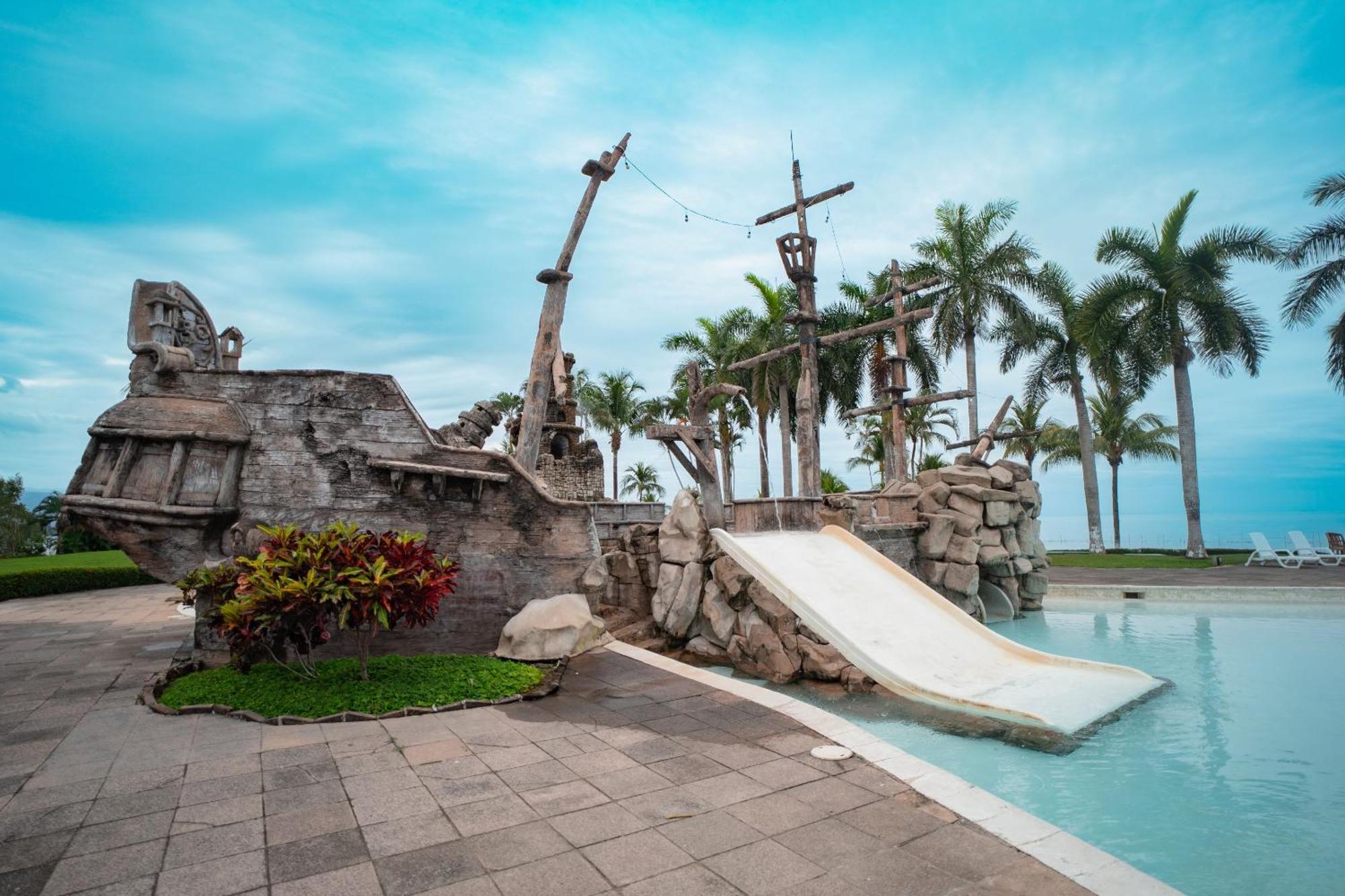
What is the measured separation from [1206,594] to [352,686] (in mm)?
16796

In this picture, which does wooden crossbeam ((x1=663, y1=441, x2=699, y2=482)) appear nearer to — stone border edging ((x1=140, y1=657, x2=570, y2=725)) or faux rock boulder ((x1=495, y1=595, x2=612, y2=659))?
faux rock boulder ((x1=495, y1=595, x2=612, y2=659))

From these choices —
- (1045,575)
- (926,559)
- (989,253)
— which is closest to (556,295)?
(926,559)

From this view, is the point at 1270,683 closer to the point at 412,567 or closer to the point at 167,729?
the point at 412,567

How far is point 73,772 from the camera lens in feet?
14.3

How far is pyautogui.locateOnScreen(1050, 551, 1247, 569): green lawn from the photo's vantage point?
2066 centimetres

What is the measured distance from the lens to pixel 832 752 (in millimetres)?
4738

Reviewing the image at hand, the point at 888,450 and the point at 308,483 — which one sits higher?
the point at 888,450

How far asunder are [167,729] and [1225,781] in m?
8.04

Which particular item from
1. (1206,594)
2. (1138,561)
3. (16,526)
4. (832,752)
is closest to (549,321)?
(832,752)

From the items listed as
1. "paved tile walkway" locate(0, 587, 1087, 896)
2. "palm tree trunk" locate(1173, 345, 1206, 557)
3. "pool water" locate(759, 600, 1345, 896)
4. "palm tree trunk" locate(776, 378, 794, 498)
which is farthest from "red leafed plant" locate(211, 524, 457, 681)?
"palm tree trunk" locate(1173, 345, 1206, 557)

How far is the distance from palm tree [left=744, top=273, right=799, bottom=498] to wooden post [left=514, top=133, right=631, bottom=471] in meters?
16.7

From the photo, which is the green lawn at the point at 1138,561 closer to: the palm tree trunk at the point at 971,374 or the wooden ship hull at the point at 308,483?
the palm tree trunk at the point at 971,374

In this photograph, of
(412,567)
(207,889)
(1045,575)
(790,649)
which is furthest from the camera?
(1045,575)

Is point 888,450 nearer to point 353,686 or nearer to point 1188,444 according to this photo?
point 1188,444
